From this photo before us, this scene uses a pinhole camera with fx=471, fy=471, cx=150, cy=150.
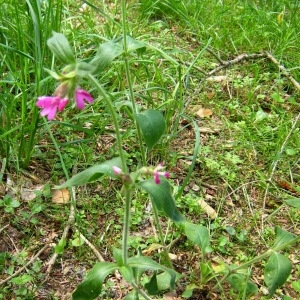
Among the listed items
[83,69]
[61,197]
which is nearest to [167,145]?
[61,197]

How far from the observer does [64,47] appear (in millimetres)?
857

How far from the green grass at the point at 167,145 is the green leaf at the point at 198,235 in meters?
0.07

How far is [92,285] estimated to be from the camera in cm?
106

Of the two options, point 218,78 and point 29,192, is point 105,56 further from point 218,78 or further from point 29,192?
point 218,78

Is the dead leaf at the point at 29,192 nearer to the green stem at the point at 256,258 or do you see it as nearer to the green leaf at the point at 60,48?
the green stem at the point at 256,258

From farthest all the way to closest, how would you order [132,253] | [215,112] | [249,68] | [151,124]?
1. [249,68]
2. [215,112]
3. [132,253]
4. [151,124]

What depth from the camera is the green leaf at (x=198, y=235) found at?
1.35 meters

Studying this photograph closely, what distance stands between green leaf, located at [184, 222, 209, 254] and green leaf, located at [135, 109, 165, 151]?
0.35 m

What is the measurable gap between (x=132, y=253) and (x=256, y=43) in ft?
4.47

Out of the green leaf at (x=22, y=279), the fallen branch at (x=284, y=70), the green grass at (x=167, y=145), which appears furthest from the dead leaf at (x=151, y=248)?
the fallen branch at (x=284, y=70)

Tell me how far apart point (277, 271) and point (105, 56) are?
677 mm

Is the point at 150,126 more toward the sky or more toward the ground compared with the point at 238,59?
more toward the sky

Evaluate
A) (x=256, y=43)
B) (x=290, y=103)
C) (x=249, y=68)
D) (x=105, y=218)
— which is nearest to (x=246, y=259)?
(x=105, y=218)

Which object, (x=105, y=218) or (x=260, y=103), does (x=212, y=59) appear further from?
(x=105, y=218)
